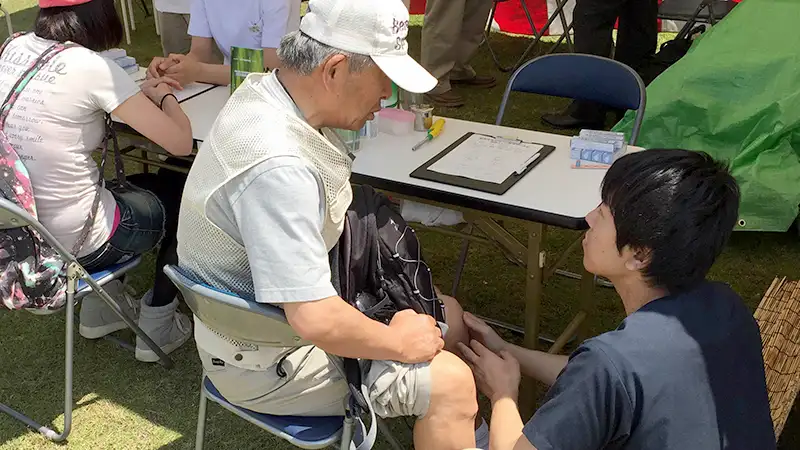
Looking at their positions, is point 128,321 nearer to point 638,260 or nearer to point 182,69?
point 182,69

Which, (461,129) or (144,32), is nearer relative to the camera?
(461,129)

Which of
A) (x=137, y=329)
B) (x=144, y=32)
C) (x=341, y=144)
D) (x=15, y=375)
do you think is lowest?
(x=144, y=32)

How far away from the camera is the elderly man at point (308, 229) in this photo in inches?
52.8

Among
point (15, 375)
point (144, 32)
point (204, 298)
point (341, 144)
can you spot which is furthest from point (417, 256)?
point (144, 32)

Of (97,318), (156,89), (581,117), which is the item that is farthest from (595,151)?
(581,117)

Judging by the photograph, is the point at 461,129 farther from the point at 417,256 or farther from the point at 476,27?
the point at 476,27

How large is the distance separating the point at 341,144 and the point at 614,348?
2.42 feet

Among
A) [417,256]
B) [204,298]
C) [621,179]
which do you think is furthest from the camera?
[417,256]

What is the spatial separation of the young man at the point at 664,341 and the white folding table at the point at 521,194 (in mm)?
478

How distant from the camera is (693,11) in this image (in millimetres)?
4527

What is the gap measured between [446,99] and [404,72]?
3.32 metres

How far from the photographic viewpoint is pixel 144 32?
650 centimetres

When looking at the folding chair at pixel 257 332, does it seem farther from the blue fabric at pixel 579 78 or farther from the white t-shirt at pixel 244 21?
the white t-shirt at pixel 244 21

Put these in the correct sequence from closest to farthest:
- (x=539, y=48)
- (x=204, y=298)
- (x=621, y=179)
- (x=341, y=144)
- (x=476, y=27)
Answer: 1. (x=621, y=179)
2. (x=204, y=298)
3. (x=341, y=144)
4. (x=476, y=27)
5. (x=539, y=48)
